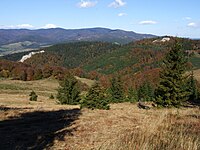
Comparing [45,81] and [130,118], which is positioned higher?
[130,118]

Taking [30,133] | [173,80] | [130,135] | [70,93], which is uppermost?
[130,135]

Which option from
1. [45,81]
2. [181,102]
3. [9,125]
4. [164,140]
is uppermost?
[164,140]

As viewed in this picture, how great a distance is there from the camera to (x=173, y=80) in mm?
40531

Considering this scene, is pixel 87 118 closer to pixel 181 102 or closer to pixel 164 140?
pixel 164 140

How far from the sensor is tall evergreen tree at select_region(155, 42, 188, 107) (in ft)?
132

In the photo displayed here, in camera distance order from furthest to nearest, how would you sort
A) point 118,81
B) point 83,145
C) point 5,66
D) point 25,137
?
point 5,66
point 118,81
point 25,137
point 83,145

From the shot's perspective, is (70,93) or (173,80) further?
(70,93)

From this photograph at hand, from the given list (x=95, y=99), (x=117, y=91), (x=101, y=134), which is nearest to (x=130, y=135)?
(x=101, y=134)

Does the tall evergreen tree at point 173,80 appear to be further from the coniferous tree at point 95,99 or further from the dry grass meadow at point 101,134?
the dry grass meadow at point 101,134

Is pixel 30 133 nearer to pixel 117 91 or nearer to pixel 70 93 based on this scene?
pixel 70 93

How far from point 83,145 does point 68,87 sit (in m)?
60.7

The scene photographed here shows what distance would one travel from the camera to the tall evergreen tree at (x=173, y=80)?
132 feet

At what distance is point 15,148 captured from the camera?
9250 millimetres

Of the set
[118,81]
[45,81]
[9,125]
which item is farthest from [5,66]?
[9,125]
